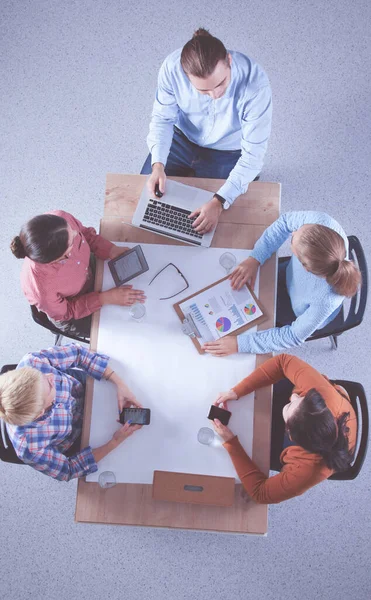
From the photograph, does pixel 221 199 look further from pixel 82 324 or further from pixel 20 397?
pixel 20 397

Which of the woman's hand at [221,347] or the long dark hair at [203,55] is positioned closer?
the long dark hair at [203,55]

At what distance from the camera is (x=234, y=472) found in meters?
1.59

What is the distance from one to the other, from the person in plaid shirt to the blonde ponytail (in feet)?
2.53

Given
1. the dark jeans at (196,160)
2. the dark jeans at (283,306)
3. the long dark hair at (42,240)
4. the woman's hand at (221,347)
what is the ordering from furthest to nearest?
the dark jeans at (196,160) < the dark jeans at (283,306) < the woman's hand at (221,347) < the long dark hair at (42,240)

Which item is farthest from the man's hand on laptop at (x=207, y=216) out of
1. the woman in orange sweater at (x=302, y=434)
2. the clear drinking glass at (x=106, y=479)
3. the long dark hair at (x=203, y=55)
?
the clear drinking glass at (x=106, y=479)

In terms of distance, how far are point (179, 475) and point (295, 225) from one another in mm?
977

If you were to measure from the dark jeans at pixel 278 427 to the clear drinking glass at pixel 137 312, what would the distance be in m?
0.67

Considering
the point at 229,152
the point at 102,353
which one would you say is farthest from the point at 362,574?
the point at 229,152

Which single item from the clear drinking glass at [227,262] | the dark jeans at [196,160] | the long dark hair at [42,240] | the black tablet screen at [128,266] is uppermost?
the dark jeans at [196,160]

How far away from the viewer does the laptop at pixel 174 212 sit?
179cm

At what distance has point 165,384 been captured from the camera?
1661mm

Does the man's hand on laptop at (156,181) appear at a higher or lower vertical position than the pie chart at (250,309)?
higher

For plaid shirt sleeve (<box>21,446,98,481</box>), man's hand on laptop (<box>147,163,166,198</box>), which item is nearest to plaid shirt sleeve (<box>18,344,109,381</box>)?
plaid shirt sleeve (<box>21,446,98,481</box>)

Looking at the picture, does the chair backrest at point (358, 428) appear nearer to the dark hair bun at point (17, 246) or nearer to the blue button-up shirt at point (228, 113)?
the blue button-up shirt at point (228, 113)
